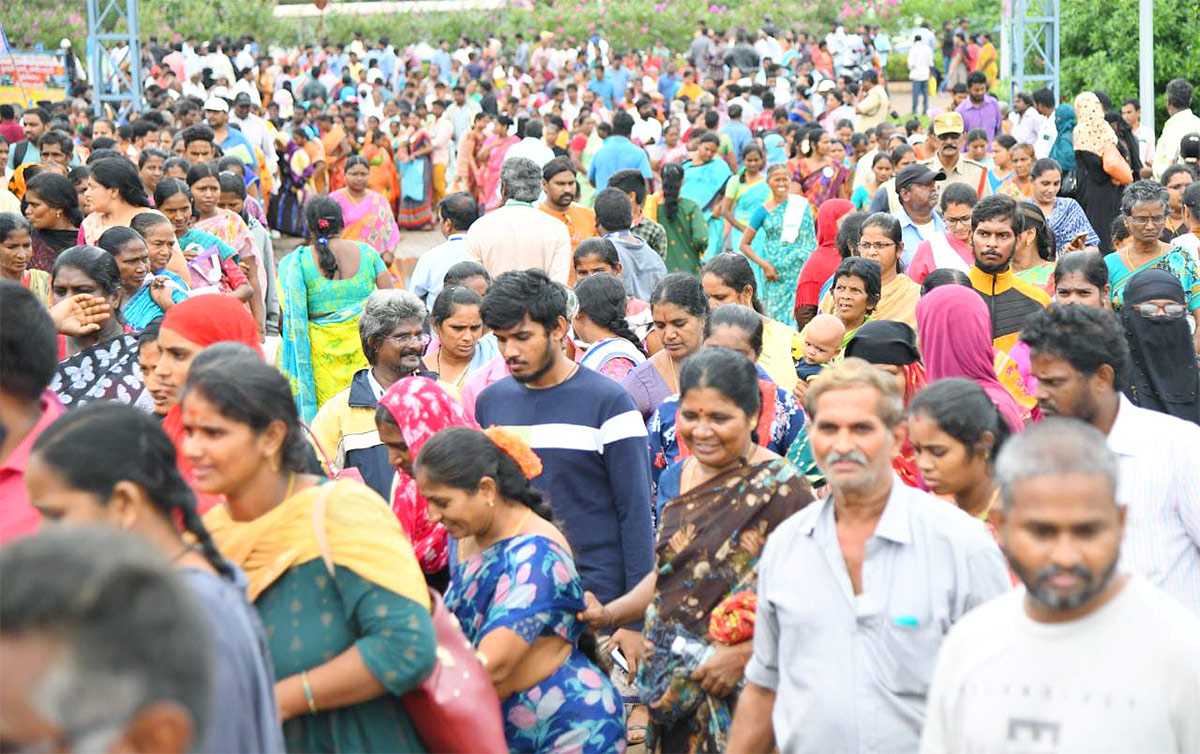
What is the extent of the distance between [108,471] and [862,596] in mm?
1601

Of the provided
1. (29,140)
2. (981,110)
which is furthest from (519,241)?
(981,110)

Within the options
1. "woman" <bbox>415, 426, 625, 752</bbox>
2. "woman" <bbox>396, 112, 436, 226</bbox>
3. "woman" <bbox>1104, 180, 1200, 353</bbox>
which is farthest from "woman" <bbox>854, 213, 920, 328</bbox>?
"woman" <bbox>396, 112, 436, 226</bbox>

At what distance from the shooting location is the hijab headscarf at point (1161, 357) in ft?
24.0

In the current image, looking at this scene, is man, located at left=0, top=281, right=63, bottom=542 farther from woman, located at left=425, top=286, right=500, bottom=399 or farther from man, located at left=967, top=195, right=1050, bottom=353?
man, located at left=967, top=195, right=1050, bottom=353

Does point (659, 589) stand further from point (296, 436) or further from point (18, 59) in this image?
point (18, 59)

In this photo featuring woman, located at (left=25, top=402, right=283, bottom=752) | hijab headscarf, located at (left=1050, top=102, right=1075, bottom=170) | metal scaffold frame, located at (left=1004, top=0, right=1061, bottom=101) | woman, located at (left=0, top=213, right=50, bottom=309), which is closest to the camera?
woman, located at (left=25, top=402, right=283, bottom=752)

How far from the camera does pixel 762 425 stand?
5664 millimetres

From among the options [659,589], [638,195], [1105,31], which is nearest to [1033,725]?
[659,589]

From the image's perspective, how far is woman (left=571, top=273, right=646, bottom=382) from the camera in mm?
6984

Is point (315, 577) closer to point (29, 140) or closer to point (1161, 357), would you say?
point (1161, 357)

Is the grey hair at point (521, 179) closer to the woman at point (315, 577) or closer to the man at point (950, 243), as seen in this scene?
the man at point (950, 243)

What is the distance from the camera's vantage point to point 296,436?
11.7 feet

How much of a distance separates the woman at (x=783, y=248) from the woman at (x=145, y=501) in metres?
8.67

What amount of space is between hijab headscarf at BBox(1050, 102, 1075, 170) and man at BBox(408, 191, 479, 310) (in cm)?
697
